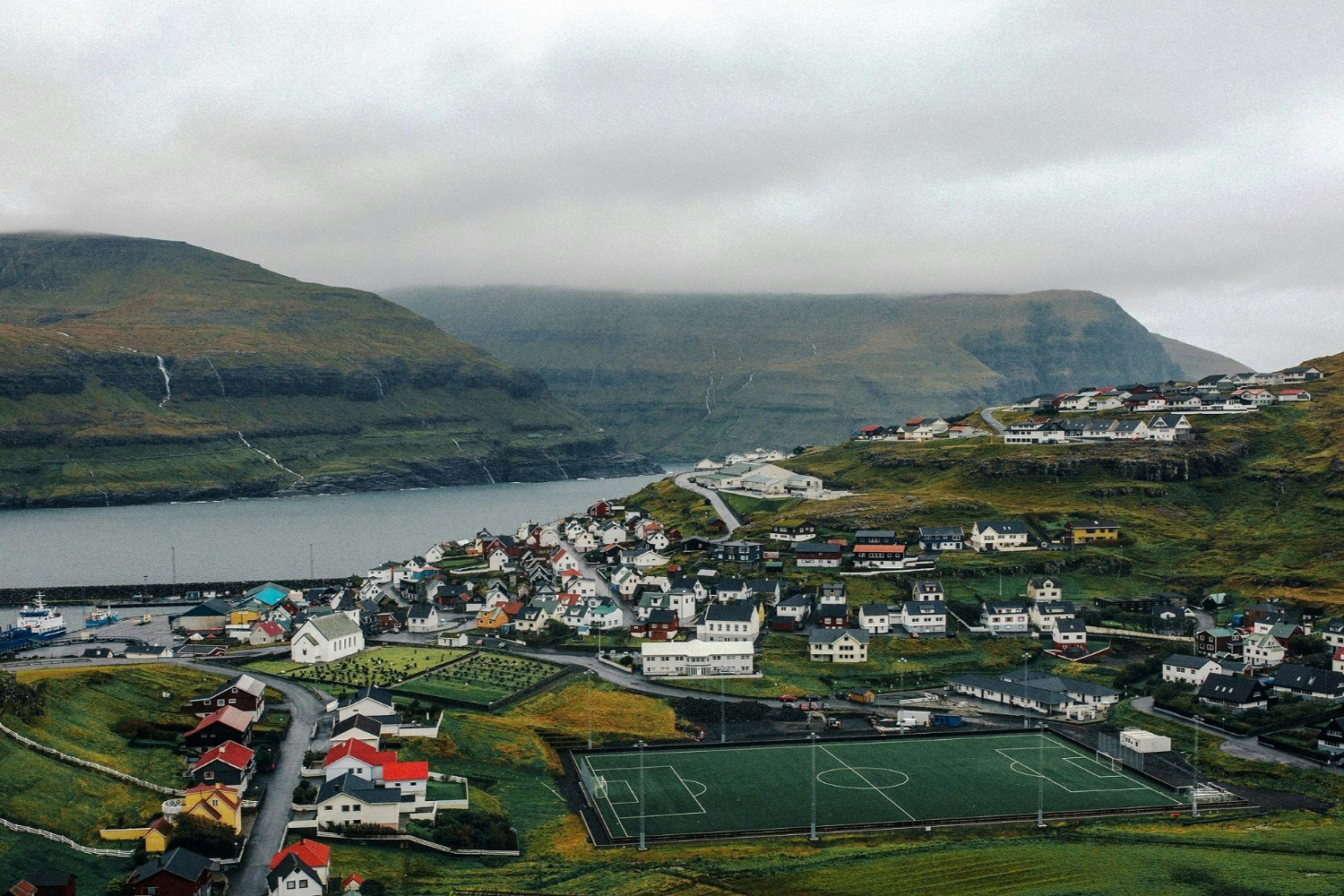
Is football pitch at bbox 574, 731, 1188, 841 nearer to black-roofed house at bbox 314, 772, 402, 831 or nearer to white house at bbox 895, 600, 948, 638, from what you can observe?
black-roofed house at bbox 314, 772, 402, 831

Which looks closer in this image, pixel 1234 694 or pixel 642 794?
pixel 642 794

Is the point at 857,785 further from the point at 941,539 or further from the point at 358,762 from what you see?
the point at 941,539

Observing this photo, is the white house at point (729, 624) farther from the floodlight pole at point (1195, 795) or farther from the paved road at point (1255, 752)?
the floodlight pole at point (1195, 795)

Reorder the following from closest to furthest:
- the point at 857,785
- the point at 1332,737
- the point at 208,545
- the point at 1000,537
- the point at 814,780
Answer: the point at 814,780, the point at 857,785, the point at 1332,737, the point at 1000,537, the point at 208,545

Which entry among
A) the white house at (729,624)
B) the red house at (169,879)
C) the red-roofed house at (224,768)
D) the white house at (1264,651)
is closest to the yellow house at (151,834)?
the red house at (169,879)

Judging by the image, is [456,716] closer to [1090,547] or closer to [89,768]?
[89,768]

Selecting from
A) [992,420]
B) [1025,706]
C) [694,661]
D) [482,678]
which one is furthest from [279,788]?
[992,420]
